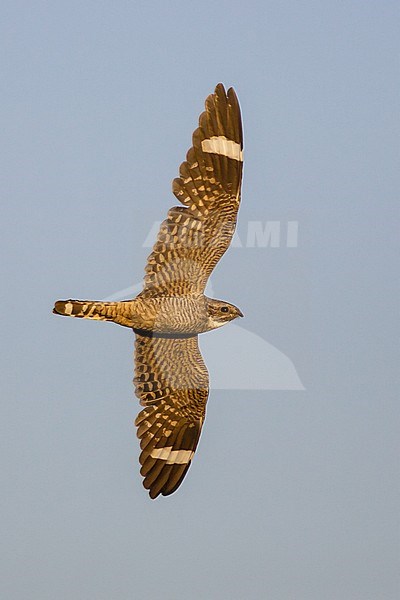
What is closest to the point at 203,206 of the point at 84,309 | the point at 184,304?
the point at 184,304

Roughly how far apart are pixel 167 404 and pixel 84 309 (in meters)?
1.20

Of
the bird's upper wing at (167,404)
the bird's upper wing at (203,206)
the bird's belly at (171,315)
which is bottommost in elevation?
the bird's upper wing at (167,404)

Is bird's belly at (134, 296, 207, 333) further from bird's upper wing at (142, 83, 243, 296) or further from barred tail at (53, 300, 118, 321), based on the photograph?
barred tail at (53, 300, 118, 321)

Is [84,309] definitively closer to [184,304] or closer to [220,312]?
[184,304]

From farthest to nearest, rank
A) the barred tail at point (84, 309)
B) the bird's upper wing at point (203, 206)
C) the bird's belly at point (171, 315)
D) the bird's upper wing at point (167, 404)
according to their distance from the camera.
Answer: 1. the bird's upper wing at point (167, 404)
2. the bird's upper wing at point (203, 206)
3. the bird's belly at point (171, 315)
4. the barred tail at point (84, 309)

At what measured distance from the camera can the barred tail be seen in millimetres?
9875

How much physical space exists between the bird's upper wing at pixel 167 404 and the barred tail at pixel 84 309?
0.63 meters

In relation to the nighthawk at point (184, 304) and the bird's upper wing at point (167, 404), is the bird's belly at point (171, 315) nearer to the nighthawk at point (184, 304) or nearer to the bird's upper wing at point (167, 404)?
the nighthawk at point (184, 304)

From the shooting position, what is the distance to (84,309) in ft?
32.6

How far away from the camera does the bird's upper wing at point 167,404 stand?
10.7m

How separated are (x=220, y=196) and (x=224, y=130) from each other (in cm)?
41

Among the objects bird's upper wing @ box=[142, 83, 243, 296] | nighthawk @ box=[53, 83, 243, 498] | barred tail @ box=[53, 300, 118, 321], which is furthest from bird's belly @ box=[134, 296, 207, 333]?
barred tail @ box=[53, 300, 118, 321]

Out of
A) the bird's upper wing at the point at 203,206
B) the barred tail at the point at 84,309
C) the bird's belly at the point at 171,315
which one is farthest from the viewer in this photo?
the bird's upper wing at the point at 203,206

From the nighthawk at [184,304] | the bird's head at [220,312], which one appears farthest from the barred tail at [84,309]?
the bird's head at [220,312]
